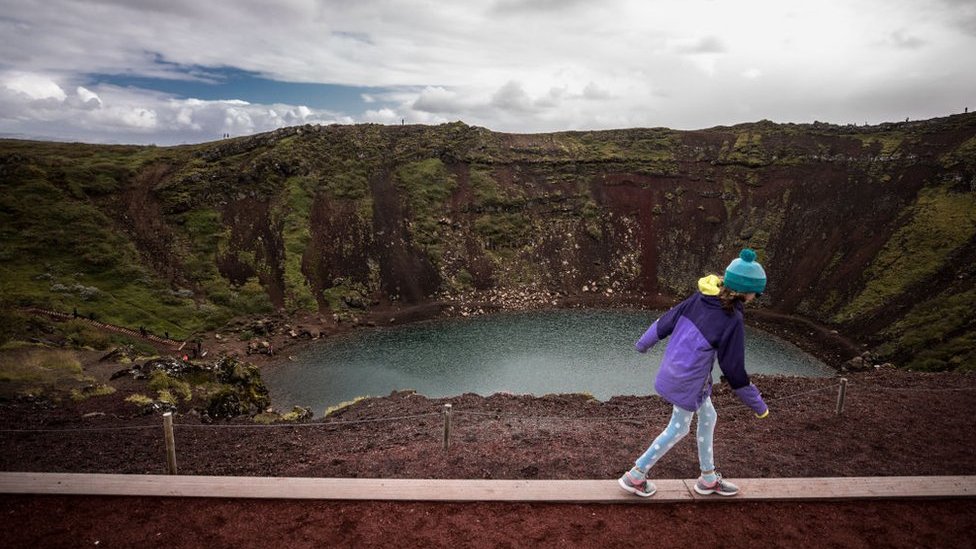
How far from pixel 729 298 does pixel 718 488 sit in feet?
9.30

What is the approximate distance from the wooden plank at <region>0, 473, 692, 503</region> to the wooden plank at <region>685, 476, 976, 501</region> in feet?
3.20

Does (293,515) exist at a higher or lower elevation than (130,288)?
higher

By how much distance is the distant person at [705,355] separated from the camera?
6.15 meters

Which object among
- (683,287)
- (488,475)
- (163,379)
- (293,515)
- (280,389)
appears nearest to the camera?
(293,515)

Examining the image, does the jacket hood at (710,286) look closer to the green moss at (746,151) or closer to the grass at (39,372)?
the grass at (39,372)

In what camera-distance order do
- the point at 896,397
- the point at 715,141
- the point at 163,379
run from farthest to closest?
the point at 715,141 → the point at 163,379 → the point at 896,397

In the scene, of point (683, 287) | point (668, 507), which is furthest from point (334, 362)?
point (683, 287)

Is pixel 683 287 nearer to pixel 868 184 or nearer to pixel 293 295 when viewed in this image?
pixel 868 184

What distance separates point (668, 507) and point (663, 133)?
7608 cm

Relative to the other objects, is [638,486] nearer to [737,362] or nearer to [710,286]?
[737,362]

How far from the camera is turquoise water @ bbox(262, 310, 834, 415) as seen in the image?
1220 inches

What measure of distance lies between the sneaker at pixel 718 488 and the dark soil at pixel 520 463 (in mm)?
180

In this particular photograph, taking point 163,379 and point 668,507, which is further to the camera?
point 163,379

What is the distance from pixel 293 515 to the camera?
6.69 m
